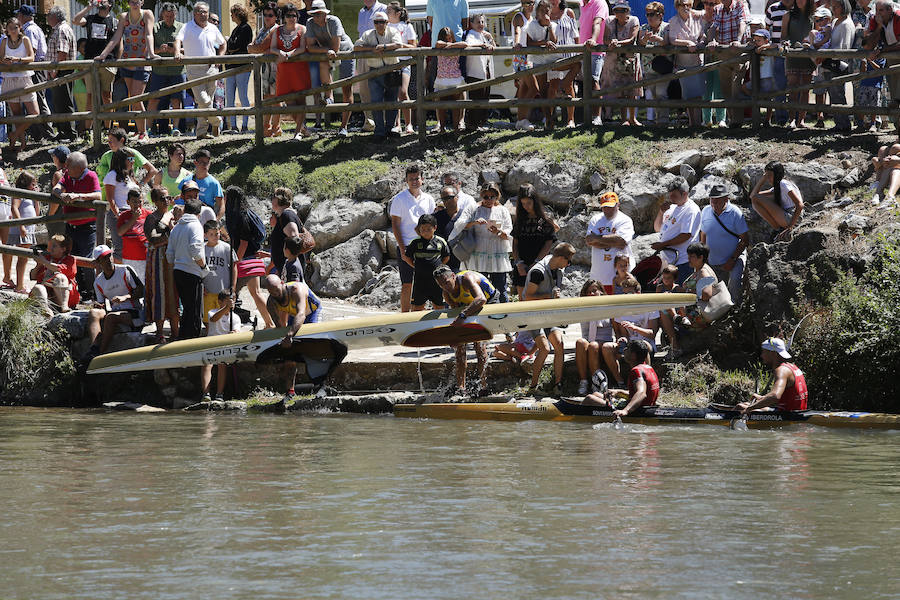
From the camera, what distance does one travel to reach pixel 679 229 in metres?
14.6

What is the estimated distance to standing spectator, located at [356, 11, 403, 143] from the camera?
19094mm

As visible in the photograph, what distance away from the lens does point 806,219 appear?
15141 millimetres

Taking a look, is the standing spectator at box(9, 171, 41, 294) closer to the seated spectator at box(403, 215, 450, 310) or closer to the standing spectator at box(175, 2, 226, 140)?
the standing spectator at box(175, 2, 226, 140)

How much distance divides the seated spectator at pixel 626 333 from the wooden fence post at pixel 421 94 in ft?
19.3

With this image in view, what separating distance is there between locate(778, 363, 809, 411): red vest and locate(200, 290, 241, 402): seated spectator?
18.0ft

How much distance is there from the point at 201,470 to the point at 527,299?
440cm

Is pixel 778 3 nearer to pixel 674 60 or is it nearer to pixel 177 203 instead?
pixel 674 60

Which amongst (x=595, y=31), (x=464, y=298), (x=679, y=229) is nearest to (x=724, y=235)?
(x=679, y=229)

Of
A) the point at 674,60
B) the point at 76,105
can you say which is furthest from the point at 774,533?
the point at 76,105

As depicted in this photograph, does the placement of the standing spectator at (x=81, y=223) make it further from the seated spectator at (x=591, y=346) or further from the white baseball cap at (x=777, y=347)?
the white baseball cap at (x=777, y=347)

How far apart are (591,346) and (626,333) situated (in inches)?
14.0

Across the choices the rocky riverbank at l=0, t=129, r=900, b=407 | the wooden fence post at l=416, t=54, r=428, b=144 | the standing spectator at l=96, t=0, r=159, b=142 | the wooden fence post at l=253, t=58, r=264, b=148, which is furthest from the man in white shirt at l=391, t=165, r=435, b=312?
the standing spectator at l=96, t=0, r=159, b=142

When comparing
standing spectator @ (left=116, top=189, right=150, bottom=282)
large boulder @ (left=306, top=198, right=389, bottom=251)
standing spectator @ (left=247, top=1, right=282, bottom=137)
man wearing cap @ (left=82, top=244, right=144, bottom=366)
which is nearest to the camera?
man wearing cap @ (left=82, top=244, right=144, bottom=366)

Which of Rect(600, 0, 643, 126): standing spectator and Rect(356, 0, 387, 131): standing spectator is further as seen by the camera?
Rect(356, 0, 387, 131): standing spectator
